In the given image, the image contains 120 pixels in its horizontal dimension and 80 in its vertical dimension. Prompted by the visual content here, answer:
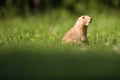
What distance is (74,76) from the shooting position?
278 inches

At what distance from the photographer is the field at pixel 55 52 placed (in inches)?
291

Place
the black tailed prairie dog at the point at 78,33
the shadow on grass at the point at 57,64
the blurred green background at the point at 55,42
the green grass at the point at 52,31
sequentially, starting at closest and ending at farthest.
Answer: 1. the shadow on grass at the point at 57,64
2. the blurred green background at the point at 55,42
3. the black tailed prairie dog at the point at 78,33
4. the green grass at the point at 52,31

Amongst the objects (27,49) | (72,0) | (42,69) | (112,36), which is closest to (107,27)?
(112,36)

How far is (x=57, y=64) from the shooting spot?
785cm

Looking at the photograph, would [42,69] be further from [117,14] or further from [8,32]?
[117,14]

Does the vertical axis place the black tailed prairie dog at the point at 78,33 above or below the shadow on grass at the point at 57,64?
above

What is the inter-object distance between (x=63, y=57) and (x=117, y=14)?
325 inches

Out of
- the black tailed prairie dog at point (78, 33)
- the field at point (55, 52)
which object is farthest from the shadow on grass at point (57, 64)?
the black tailed prairie dog at point (78, 33)

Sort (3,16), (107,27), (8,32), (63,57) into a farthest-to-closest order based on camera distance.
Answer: (3,16) < (107,27) < (8,32) < (63,57)

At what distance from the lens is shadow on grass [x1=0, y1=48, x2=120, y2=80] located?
713 cm

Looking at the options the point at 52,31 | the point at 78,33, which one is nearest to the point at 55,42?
the point at 78,33

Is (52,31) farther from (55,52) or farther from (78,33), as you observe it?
(55,52)

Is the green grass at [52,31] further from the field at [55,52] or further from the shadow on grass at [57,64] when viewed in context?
the shadow on grass at [57,64]

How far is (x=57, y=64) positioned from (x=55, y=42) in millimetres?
2343
